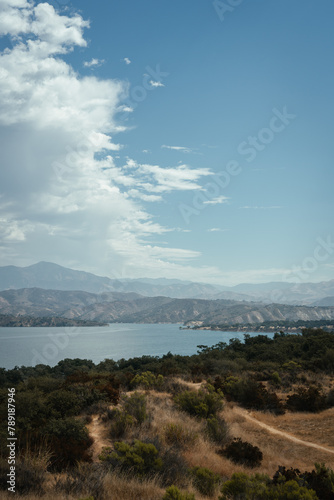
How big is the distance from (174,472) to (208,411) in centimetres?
592

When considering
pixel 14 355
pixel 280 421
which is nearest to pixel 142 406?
pixel 280 421

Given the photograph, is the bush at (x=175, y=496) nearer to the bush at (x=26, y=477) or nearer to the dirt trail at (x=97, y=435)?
the bush at (x=26, y=477)

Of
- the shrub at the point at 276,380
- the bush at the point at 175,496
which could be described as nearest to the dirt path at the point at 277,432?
the shrub at the point at 276,380

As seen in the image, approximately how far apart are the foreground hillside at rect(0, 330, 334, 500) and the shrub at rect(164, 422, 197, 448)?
0.03m

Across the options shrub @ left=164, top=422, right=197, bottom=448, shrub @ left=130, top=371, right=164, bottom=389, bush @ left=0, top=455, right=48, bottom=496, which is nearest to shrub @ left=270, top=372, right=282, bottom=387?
shrub @ left=130, top=371, right=164, bottom=389

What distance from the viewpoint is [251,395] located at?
48.8ft

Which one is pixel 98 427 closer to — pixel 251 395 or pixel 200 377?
pixel 251 395

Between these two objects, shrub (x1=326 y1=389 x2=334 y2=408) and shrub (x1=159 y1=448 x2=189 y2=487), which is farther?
shrub (x1=326 y1=389 x2=334 y2=408)

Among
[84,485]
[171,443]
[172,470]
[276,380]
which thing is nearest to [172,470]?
[172,470]

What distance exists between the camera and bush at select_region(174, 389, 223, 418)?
1138 centimetres

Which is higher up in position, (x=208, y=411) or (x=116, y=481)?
(x=116, y=481)

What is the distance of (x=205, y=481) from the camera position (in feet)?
19.5

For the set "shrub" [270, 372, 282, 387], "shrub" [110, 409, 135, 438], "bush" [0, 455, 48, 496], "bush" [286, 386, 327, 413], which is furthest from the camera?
"shrub" [270, 372, 282, 387]

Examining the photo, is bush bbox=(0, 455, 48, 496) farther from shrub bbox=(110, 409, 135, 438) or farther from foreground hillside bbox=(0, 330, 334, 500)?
shrub bbox=(110, 409, 135, 438)
